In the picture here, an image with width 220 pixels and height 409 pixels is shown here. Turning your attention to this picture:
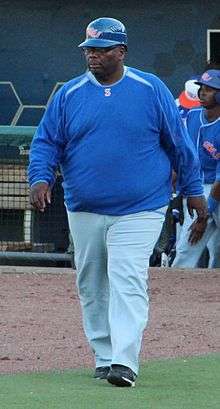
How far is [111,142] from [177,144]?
15.9 inches

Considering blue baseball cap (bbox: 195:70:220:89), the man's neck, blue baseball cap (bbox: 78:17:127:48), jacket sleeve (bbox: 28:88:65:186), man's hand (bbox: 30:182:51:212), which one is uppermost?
blue baseball cap (bbox: 195:70:220:89)

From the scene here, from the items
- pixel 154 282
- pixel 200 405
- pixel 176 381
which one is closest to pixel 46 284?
pixel 154 282

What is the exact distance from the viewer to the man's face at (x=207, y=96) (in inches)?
466

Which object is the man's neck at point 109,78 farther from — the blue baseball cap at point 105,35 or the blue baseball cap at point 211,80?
the blue baseball cap at point 211,80

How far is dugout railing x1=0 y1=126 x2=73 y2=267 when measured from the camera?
42.6 feet

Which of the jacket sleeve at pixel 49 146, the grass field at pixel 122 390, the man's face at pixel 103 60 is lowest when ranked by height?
the grass field at pixel 122 390

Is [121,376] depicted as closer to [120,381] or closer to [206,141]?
[120,381]

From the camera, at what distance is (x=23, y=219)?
1314 centimetres

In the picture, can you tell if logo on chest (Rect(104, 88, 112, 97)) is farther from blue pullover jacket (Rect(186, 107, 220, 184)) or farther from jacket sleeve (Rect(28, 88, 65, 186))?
blue pullover jacket (Rect(186, 107, 220, 184))

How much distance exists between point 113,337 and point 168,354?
1.39 metres

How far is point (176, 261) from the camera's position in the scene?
493 inches

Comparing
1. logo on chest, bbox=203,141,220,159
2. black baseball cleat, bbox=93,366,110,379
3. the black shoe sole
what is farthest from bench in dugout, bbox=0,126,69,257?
the black shoe sole

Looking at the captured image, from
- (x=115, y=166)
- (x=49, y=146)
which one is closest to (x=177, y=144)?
(x=115, y=166)

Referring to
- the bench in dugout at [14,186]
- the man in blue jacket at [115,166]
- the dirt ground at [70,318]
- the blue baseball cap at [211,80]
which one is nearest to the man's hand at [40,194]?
the man in blue jacket at [115,166]
